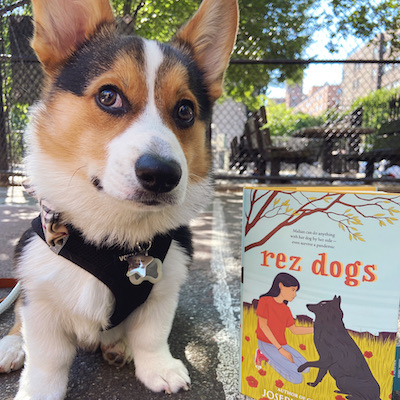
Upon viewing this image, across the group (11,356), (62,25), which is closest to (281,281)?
(11,356)

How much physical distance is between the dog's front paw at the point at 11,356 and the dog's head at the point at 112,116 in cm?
69

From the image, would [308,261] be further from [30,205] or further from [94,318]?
[30,205]

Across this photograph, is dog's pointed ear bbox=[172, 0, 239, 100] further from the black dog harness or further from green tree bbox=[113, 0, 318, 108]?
green tree bbox=[113, 0, 318, 108]

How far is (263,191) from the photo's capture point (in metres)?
1.36

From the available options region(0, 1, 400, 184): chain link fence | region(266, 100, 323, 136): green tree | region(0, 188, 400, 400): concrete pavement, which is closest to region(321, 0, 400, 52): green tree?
region(0, 1, 400, 184): chain link fence

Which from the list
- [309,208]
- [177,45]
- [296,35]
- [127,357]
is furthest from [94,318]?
[296,35]

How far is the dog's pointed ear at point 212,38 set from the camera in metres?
1.78

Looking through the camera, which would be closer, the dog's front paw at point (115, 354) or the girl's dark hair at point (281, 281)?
the girl's dark hair at point (281, 281)

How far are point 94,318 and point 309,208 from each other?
92 centimetres

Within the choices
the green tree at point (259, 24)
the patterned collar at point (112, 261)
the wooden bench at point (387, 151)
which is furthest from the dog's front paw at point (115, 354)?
the wooden bench at point (387, 151)

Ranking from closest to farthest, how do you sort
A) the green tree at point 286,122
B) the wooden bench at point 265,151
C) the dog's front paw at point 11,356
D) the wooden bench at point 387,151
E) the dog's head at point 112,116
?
the dog's head at point 112,116 → the dog's front paw at point 11,356 → the wooden bench at point 387,151 → the wooden bench at point 265,151 → the green tree at point 286,122

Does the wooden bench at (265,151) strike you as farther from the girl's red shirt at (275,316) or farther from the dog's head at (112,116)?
the girl's red shirt at (275,316)

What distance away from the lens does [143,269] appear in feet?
4.77

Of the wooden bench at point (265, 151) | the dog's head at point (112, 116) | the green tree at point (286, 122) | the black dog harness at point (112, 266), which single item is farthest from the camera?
the green tree at point (286, 122)
